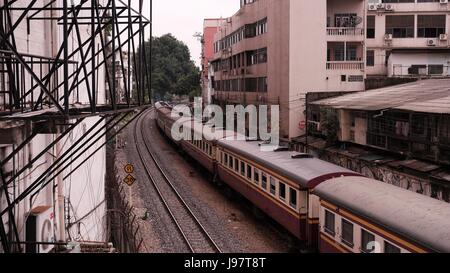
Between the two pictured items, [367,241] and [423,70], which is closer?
[367,241]

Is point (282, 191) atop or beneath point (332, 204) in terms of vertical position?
beneath

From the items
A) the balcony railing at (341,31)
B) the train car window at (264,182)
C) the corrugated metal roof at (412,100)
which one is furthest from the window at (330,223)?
the balcony railing at (341,31)

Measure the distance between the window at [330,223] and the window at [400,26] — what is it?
24952 millimetres

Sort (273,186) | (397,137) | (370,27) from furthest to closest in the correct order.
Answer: (370,27) < (397,137) < (273,186)

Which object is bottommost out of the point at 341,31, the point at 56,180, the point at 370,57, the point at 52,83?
the point at 56,180

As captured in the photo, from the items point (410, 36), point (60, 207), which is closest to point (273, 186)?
point (60, 207)

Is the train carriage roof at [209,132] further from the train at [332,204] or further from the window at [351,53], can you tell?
the window at [351,53]

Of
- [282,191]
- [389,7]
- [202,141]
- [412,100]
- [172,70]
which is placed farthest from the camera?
[172,70]

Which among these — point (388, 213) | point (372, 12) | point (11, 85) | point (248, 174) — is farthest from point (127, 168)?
point (372, 12)

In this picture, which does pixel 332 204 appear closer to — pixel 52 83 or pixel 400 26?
pixel 52 83

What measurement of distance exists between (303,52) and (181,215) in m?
13.4

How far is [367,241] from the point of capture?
318 inches
